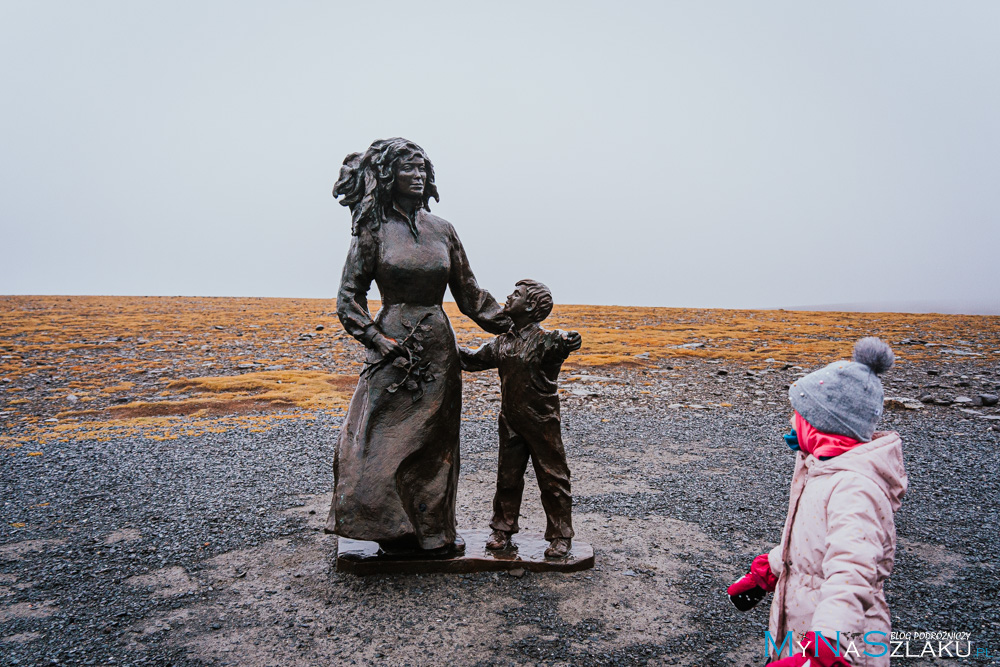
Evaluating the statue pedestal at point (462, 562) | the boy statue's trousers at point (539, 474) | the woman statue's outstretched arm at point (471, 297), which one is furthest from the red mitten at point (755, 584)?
the woman statue's outstretched arm at point (471, 297)

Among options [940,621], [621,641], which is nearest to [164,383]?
[621,641]

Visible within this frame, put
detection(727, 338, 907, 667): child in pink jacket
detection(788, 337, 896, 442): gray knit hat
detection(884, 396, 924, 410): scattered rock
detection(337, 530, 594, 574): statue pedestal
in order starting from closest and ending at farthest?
detection(727, 338, 907, 667): child in pink jacket < detection(788, 337, 896, 442): gray knit hat < detection(337, 530, 594, 574): statue pedestal < detection(884, 396, 924, 410): scattered rock

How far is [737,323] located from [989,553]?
86.1 ft

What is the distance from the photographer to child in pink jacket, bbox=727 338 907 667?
2.33 metres

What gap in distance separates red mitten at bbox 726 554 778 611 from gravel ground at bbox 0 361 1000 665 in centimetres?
140

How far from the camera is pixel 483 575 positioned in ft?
17.6

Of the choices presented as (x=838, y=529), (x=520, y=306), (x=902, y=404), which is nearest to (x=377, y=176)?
(x=520, y=306)

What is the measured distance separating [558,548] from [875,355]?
3.39m

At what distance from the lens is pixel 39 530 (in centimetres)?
664

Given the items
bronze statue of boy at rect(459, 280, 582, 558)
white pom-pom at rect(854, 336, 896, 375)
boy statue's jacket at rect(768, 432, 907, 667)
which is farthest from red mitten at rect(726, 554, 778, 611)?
bronze statue of boy at rect(459, 280, 582, 558)

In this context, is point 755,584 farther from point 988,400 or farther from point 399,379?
point 988,400

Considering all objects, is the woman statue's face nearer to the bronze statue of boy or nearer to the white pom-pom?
the bronze statue of boy

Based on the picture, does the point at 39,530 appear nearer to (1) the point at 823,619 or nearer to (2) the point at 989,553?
(1) the point at 823,619

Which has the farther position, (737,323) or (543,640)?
(737,323)
